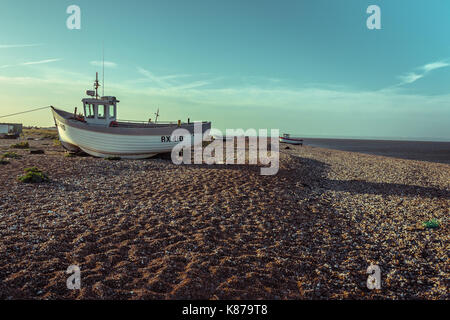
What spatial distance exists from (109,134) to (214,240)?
20155mm

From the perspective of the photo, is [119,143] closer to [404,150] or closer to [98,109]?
[98,109]

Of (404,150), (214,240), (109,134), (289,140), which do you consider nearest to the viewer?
(214,240)

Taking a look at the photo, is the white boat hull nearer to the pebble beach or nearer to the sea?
the pebble beach

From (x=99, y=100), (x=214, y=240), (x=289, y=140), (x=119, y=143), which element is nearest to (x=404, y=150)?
(x=289, y=140)

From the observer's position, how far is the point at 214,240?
8.47m

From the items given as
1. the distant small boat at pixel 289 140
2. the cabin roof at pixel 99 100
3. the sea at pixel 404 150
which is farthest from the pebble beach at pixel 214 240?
the distant small boat at pixel 289 140

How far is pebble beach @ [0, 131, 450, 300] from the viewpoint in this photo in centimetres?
616

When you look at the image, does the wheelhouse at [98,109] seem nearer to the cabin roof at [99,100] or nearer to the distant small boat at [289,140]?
the cabin roof at [99,100]

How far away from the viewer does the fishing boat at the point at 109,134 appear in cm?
2495

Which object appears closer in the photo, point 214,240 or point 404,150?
point 214,240

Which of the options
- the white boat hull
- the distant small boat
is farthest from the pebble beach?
the distant small boat

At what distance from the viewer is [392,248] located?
8.77 metres

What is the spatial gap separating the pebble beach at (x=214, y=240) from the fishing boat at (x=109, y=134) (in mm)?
9362
